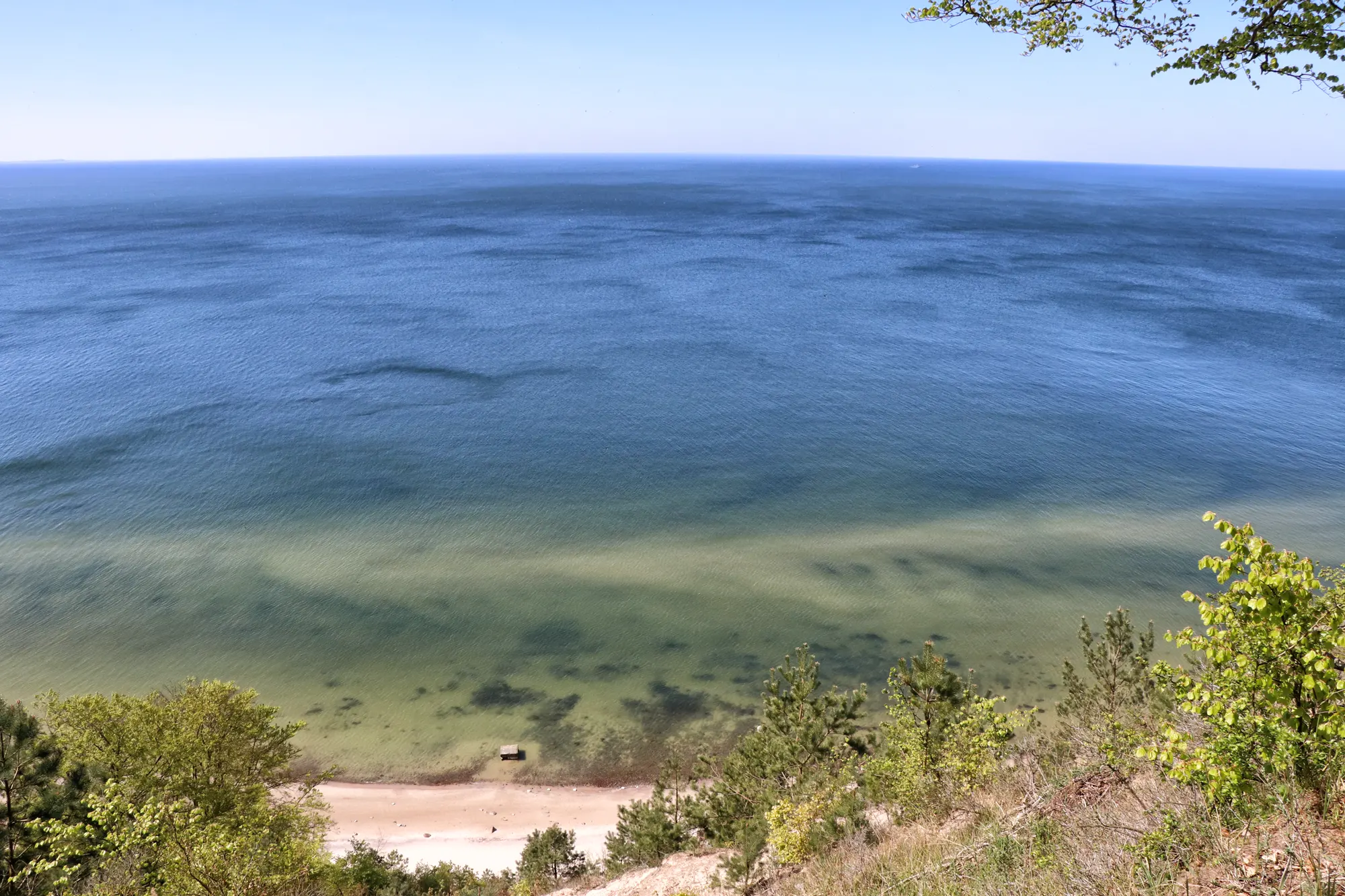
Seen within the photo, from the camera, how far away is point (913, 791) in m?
21.5

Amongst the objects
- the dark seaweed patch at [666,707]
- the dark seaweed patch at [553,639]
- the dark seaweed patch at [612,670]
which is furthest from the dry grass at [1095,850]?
the dark seaweed patch at [553,639]

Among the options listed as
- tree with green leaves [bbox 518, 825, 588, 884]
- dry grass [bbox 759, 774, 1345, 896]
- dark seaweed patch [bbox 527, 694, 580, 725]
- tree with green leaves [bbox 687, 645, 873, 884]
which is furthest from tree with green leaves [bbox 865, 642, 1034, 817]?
dark seaweed patch [bbox 527, 694, 580, 725]

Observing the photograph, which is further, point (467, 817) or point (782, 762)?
point (467, 817)

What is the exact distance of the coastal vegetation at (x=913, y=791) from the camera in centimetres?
1074

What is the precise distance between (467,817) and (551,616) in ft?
44.7

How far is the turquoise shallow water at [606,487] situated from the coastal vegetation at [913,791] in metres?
9.20

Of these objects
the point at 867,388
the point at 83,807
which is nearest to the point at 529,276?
the point at 867,388

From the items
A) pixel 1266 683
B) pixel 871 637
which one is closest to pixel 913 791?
pixel 1266 683

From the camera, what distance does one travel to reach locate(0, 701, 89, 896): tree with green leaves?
1870 centimetres

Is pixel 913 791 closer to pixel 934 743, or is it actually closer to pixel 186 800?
pixel 934 743

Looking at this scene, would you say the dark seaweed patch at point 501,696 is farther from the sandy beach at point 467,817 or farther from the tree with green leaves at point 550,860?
the tree with green leaves at point 550,860

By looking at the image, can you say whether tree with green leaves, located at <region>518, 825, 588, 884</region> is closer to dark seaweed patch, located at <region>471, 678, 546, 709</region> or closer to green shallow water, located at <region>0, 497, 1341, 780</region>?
green shallow water, located at <region>0, 497, 1341, 780</region>

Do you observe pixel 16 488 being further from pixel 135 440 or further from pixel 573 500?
pixel 573 500

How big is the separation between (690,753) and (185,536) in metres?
39.4
